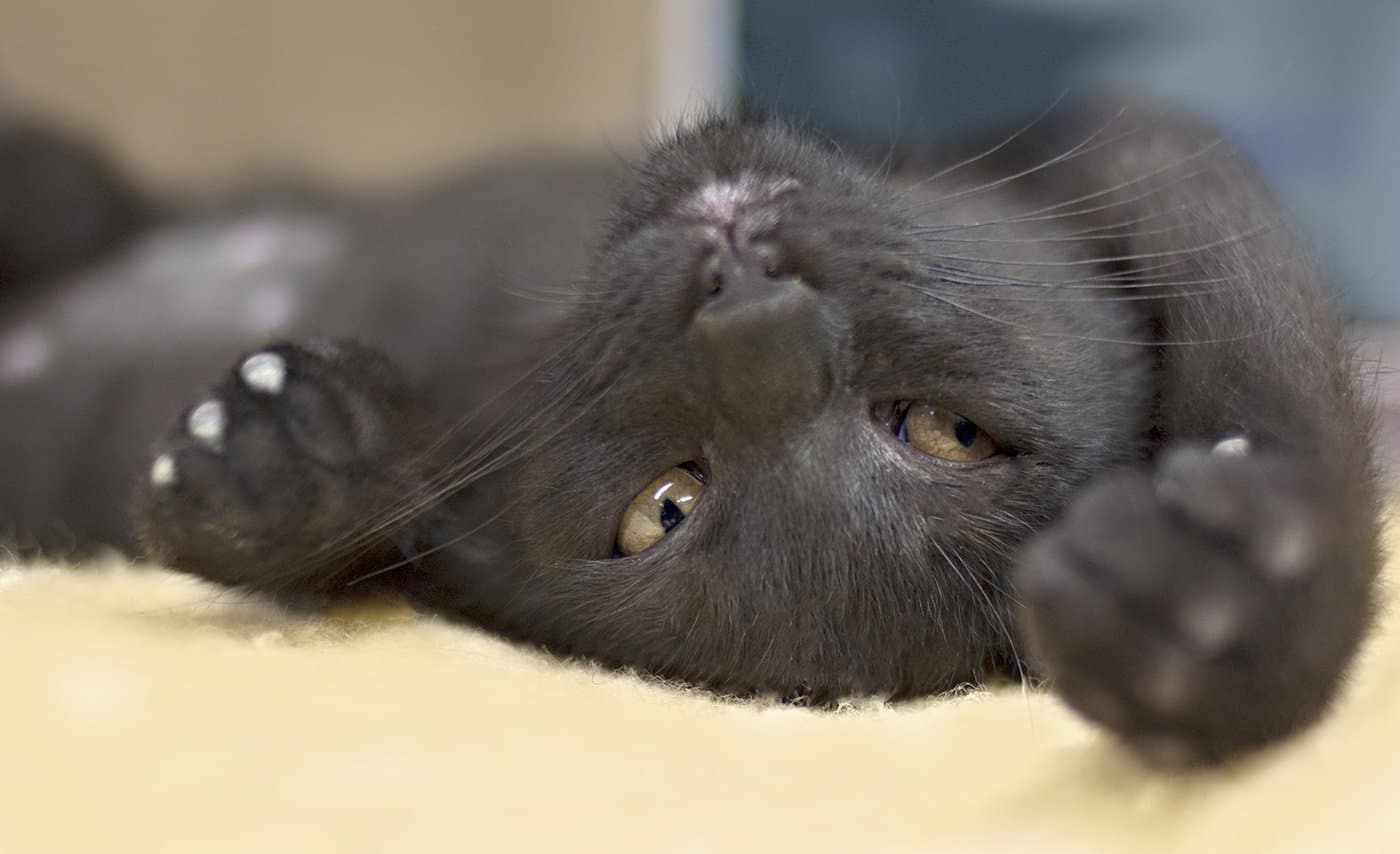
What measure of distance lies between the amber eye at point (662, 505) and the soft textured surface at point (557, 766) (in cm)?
11

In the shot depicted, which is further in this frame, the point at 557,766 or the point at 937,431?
the point at 937,431

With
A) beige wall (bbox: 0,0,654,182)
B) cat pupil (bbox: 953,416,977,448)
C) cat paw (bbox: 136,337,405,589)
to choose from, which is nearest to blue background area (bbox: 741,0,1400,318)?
beige wall (bbox: 0,0,654,182)

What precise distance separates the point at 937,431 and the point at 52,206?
1.33m

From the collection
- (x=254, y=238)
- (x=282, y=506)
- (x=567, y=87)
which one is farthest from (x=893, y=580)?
(x=567, y=87)

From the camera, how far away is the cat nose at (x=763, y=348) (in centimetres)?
74

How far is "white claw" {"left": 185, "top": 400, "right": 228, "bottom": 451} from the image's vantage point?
31.4 inches

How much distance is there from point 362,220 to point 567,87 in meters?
0.65

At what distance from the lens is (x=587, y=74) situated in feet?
6.91

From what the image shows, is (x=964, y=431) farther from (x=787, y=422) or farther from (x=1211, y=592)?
(x=1211, y=592)

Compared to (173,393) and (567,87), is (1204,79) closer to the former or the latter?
(567,87)

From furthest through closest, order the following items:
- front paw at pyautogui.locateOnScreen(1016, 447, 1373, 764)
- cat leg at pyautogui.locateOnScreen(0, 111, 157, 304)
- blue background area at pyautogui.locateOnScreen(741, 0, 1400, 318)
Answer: blue background area at pyautogui.locateOnScreen(741, 0, 1400, 318) < cat leg at pyautogui.locateOnScreen(0, 111, 157, 304) < front paw at pyautogui.locateOnScreen(1016, 447, 1373, 764)

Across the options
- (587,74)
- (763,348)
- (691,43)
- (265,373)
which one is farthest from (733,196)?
(691,43)

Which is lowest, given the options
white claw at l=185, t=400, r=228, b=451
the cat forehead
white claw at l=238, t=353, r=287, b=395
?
white claw at l=185, t=400, r=228, b=451

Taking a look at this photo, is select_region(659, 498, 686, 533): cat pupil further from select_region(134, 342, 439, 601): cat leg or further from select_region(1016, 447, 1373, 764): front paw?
select_region(1016, 447, 1373, 764): front paw
